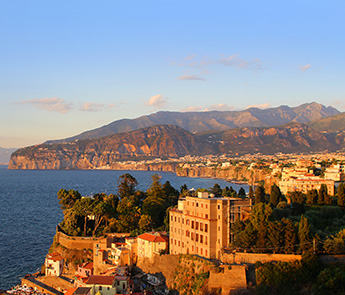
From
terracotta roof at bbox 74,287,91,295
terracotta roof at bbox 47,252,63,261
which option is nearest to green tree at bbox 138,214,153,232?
terracotta roof at bbox 47,252,63,261

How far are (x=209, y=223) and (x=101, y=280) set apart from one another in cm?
997

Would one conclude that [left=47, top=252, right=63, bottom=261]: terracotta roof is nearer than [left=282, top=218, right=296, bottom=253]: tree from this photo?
No

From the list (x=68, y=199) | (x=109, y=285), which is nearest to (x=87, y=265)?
(x=109, y=285)

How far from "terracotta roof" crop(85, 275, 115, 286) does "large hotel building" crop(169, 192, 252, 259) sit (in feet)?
22.3

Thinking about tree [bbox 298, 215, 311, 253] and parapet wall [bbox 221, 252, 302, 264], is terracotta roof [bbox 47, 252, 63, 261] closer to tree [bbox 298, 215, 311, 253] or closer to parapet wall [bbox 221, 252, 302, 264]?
parapet wall [bbox 221, 252, 302, 264]

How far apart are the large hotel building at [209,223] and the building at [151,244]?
1973 mm

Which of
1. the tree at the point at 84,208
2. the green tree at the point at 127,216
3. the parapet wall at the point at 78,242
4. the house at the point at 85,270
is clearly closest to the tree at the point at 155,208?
the green tree at the point at 127,216

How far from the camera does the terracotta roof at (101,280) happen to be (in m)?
34.7

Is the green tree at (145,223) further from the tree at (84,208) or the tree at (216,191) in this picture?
the tree at (216,191)

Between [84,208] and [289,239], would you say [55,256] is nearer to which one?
[84,208]

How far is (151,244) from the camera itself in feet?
131

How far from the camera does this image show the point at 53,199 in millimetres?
103750

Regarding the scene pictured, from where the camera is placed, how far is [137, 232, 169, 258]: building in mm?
39938

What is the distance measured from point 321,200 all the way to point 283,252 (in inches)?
661
